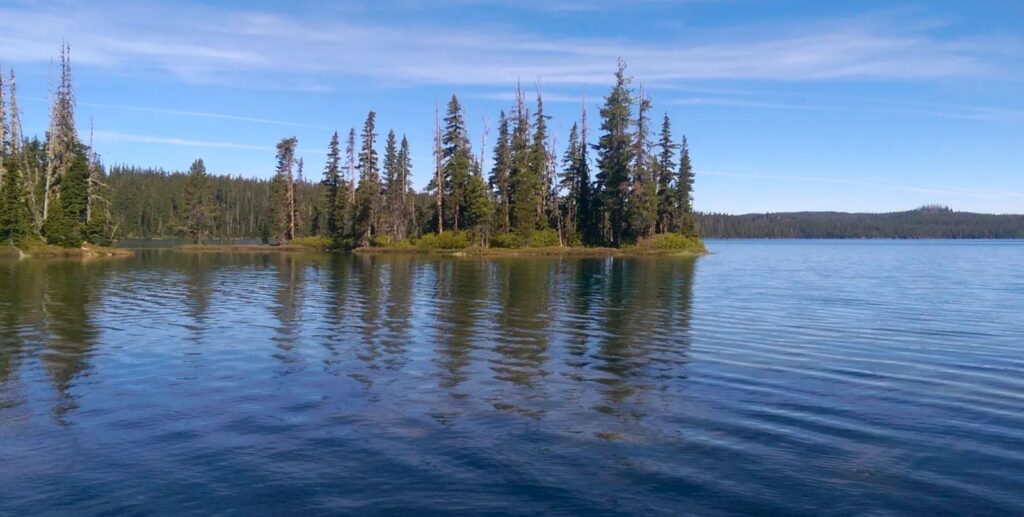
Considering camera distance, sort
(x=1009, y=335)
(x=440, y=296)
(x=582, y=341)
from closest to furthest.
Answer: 1. (x=582, y=341)
2. (x=1009, y=335)
3. (x=440, y=296)

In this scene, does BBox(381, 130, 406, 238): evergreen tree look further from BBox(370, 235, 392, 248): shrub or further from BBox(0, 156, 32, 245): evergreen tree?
BBox(0, 156, 32, 245): evergreen tree

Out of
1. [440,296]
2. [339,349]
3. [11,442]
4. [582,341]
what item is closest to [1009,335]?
[582,341]

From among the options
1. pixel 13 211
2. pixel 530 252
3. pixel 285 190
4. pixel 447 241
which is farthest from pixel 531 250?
pixel 13 211

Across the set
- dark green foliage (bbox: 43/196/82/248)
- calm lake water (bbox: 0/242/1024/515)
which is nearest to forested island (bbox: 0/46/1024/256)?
dark green foliage (bbox: 43/196/82/248)

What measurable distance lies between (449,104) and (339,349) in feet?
258

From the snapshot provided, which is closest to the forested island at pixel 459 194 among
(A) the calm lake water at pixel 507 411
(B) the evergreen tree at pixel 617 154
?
(B) the evergreen tree at pixel 617 154

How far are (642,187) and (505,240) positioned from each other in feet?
54.0

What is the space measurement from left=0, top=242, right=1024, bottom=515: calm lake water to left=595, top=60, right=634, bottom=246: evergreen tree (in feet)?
202

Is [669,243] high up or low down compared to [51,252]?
up

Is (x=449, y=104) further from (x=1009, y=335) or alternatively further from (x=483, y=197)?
(x=1009, y=335)

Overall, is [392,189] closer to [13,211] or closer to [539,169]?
[539,169]

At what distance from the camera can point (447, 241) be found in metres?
89.7

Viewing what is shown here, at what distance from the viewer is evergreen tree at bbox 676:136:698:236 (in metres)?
101

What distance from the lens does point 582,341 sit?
69.2ft
